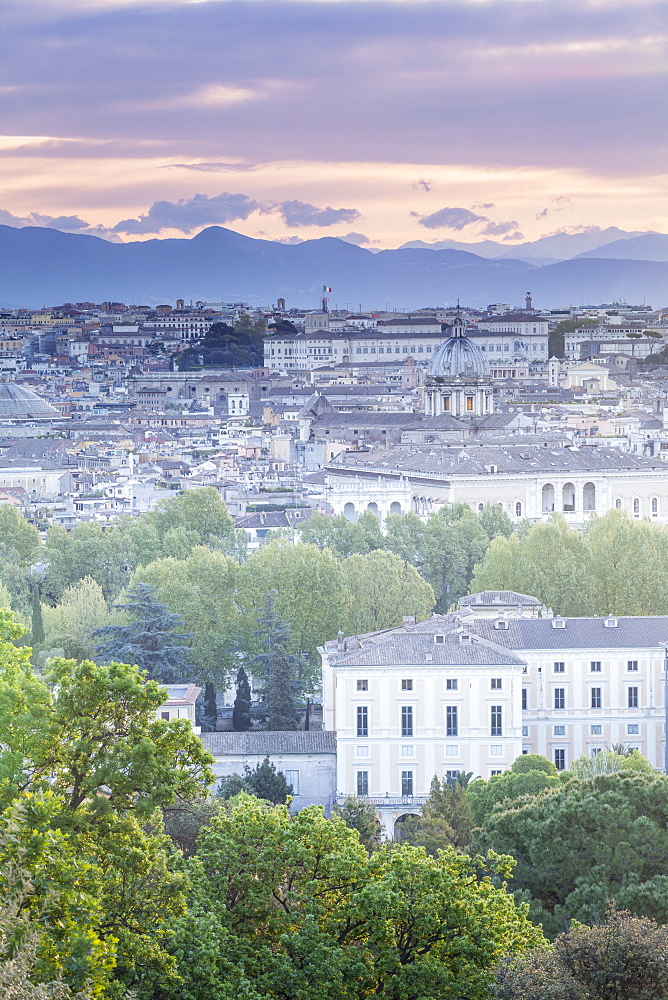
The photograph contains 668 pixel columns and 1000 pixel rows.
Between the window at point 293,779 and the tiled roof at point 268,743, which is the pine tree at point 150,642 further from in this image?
the window at point 293,779

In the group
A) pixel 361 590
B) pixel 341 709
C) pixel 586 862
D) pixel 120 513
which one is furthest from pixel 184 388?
pixel 586 862

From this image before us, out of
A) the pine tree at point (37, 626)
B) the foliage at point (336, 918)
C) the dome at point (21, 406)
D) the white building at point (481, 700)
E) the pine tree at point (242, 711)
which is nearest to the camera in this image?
the foliage at point (336, 918)

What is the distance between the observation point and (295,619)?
123 ft

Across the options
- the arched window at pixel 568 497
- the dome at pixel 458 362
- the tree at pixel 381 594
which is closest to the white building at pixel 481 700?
the tree at pixel 381 594

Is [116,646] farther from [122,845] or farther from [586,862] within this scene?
[122,845]

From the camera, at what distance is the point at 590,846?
1916 centimetres

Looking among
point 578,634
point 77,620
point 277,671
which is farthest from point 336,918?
point 77,620

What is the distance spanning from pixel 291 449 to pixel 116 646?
56.6 meters

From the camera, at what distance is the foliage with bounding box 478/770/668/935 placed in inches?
720

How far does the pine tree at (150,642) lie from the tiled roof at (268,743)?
13.2ft

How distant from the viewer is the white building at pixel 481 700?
27.9 metres

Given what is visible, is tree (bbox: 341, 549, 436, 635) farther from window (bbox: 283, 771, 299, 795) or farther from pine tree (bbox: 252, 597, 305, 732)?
window (bbox: 283, 771, 299, 795)

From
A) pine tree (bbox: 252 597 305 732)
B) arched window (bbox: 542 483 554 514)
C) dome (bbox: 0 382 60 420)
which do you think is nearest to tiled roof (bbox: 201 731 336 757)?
pine tree (bbox: 252 597 305 732)

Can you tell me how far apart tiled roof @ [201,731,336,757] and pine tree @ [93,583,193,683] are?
13.2 feet
